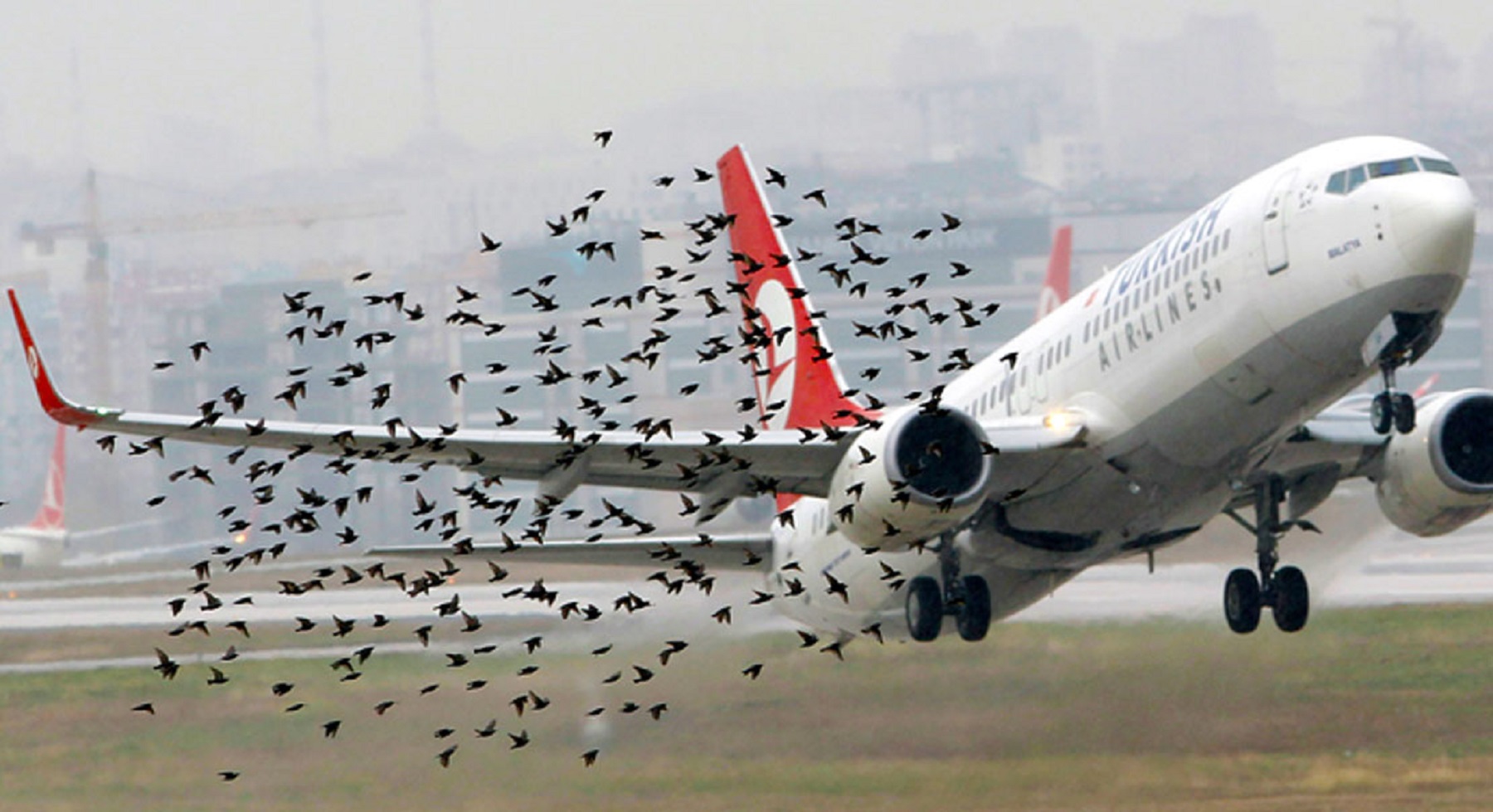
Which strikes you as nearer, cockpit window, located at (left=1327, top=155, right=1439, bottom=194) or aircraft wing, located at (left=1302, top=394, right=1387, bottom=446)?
cockpit window, located at (left=1327, top=155, right=1439, bottom=194)

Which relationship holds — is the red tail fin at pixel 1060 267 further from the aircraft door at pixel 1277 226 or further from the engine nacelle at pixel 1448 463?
the aircraft door at pixel 1277 226

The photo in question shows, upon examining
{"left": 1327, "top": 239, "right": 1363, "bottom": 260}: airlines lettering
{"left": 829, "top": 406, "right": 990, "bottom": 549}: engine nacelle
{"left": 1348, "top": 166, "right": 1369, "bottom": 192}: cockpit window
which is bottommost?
{"left": 829, "top": 406, "right": 990, "bottom": 549}: engine nacelle

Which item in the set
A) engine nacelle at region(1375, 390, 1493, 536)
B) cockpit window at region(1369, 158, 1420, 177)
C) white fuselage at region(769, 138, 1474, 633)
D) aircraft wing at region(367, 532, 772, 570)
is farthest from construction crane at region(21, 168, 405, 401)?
cockpit window at region(1369, 158, 1420, 177)

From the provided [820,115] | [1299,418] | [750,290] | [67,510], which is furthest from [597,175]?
[1299,418]

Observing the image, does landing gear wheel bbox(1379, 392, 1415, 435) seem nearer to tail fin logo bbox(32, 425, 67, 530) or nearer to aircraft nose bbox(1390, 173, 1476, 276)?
aircraft nose bbox(1390, 173, 1476, 276)

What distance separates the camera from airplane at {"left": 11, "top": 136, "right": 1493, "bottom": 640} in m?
22.5

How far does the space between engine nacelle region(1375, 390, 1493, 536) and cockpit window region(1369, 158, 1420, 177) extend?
206 inches

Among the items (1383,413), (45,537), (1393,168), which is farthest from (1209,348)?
(45,537)

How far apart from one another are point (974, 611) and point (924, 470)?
3.64m

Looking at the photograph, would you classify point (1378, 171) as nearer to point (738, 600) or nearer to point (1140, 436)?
point (1140, 436)

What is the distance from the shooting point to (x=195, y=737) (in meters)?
31.5

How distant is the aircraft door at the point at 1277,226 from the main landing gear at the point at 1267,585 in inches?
190

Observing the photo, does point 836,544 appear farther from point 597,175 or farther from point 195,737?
point 597,175

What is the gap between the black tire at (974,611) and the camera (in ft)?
89.6
